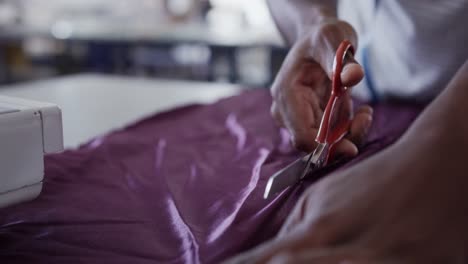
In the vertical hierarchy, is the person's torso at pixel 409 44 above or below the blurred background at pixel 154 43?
above

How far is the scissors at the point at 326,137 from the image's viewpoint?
1.63 feet

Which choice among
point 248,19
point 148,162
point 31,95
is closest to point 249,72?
point 248,19

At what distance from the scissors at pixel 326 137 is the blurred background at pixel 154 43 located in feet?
7.90

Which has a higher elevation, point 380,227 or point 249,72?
point 380,227

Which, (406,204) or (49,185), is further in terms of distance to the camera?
(49,185)

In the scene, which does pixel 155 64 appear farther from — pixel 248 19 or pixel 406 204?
pixel 406 204

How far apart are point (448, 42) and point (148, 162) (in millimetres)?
531

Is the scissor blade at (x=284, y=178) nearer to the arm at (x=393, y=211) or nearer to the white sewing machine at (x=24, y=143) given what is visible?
the arm at (x=393, y=211)

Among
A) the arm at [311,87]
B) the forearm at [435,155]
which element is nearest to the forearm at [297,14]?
the arm at [311,87]

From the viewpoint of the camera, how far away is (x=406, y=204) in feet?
1.07

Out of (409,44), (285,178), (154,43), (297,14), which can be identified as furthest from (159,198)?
(154,43)

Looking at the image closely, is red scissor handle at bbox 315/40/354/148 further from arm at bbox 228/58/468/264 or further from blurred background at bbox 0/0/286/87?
blurred background at bbox 0/0/286/87

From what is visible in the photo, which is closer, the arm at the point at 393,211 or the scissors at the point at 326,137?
the arm at the point at 393,211

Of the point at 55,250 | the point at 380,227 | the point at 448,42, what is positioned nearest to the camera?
the point at 380,227
